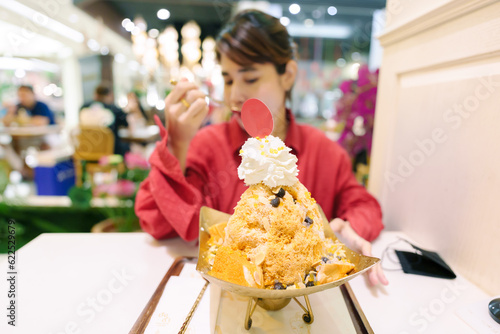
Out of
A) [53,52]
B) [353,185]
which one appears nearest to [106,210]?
[353,185]

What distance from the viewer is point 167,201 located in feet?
3.32

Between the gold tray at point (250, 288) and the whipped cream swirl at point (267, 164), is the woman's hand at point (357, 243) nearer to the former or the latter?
the gold tray at point (250, 288)

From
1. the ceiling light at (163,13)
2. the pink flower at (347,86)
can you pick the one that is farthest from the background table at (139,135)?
the pink flower at (347,86)

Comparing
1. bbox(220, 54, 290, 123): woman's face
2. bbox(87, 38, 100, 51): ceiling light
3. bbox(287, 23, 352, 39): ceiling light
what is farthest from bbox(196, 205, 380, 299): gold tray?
bbox(87, 38, 100, 51): ceiling light

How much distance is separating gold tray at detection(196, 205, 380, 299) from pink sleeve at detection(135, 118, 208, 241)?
17 centimetres

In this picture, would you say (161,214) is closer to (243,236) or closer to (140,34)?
(243,236)

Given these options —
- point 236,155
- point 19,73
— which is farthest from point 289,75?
point 19,73

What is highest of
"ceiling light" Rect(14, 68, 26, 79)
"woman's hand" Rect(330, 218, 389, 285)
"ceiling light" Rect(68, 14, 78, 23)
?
"ceiling light" Rect(68, 14, 78, 23)

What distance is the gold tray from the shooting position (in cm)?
55

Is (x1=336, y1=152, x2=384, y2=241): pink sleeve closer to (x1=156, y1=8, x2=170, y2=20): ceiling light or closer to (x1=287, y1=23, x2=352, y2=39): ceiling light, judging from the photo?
(x1=287, y1=23, x2=352, y2=39): ceiling light

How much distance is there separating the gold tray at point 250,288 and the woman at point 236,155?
17 centimetres

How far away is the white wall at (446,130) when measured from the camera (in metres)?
0.85

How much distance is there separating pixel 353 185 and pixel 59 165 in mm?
3696

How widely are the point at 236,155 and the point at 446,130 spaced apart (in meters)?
0.79
